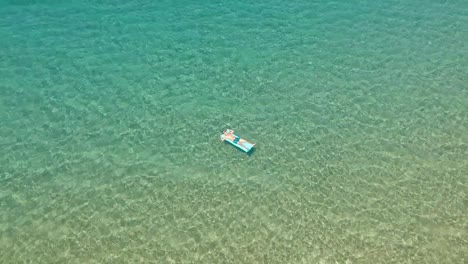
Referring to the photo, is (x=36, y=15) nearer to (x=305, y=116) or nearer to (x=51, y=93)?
(x=51, y=93)

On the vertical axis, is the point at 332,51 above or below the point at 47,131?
above

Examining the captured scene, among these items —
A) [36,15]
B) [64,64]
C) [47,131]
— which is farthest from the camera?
[36,15]

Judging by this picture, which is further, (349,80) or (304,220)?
(349,80)

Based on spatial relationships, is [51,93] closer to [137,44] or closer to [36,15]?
[137,44]

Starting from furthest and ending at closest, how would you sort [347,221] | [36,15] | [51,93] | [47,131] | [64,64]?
[36,15], [64,64], [51,93], [47,131], [347,221]

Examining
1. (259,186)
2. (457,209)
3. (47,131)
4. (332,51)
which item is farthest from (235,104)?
(457,209)

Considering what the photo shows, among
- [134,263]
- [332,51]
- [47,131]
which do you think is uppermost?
[332,51]
